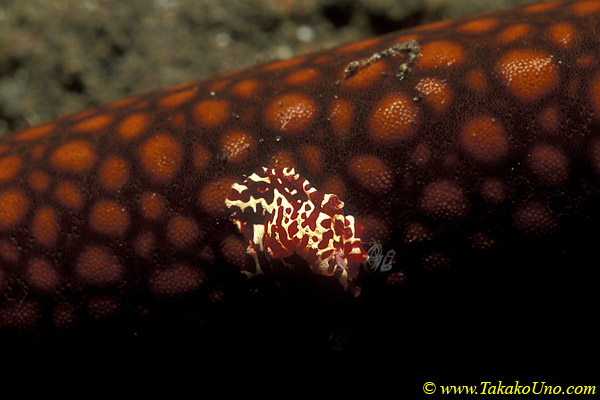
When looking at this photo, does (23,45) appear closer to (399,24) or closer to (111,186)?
(111,186)

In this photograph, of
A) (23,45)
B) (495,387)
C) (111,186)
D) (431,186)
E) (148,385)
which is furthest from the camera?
(23,45)

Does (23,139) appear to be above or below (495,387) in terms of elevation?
above

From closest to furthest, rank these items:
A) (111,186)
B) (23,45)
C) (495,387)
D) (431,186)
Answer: (431,186)
(111,186)
(495,387)
(23,45)

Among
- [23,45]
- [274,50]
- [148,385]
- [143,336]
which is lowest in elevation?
[148,385]

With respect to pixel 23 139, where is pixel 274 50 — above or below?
above

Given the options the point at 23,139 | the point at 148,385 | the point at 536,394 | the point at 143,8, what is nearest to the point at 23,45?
the point at 143,8

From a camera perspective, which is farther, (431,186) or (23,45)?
(23,45)

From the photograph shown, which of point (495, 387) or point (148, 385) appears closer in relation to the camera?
point (148, 385)

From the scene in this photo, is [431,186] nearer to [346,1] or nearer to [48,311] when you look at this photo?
[48,311]

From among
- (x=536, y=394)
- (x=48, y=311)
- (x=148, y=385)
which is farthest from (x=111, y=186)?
(x=536, y=394)
